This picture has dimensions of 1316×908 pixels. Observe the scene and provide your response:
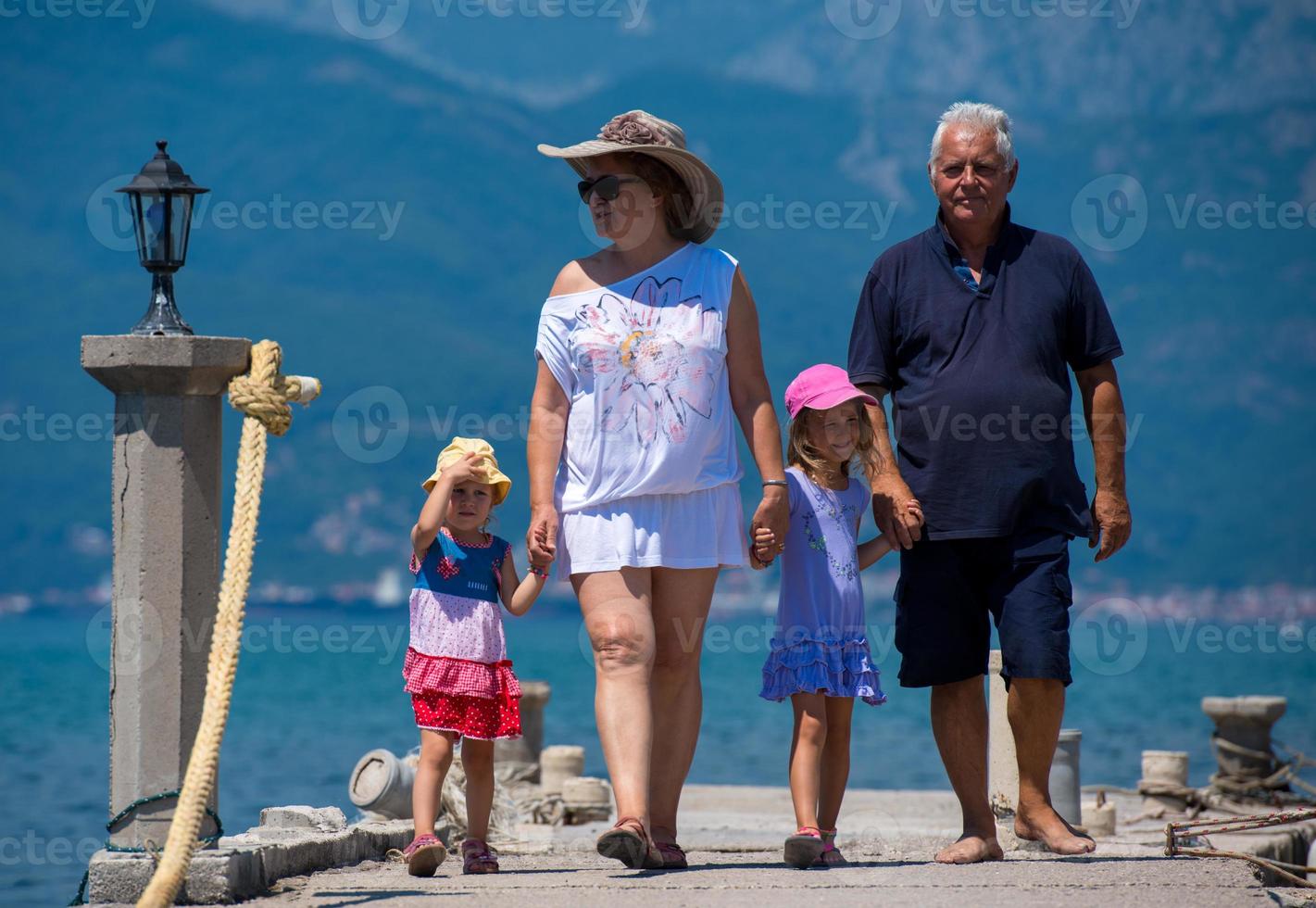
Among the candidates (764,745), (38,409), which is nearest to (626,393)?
(764,745)

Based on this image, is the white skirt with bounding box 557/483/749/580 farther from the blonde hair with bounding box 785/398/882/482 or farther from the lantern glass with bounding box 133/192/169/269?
the lantern glass with bounding box 133/192/169/269

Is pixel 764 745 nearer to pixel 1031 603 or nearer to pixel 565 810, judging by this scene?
pixel 565 810

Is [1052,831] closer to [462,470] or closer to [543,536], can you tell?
[543,536]

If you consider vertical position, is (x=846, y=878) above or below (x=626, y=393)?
below

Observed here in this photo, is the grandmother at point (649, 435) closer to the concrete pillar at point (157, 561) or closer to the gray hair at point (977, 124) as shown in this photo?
the gray hair at point (977, 124)

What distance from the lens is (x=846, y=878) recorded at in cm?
483

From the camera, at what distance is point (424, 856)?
17.1 feet

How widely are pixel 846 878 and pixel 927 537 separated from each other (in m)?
1.16

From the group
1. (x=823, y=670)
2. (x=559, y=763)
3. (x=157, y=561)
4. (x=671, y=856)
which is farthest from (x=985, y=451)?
(x=559, y=763)

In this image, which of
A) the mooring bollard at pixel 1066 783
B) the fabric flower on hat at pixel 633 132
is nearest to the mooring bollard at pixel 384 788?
the fabric flower on hat at pixel 633 132

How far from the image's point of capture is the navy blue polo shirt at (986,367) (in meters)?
5.33

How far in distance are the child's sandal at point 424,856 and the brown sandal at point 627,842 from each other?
69 centimetres

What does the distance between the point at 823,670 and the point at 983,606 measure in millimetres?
552

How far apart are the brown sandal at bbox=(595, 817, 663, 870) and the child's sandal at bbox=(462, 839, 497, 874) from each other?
681 millimetres
